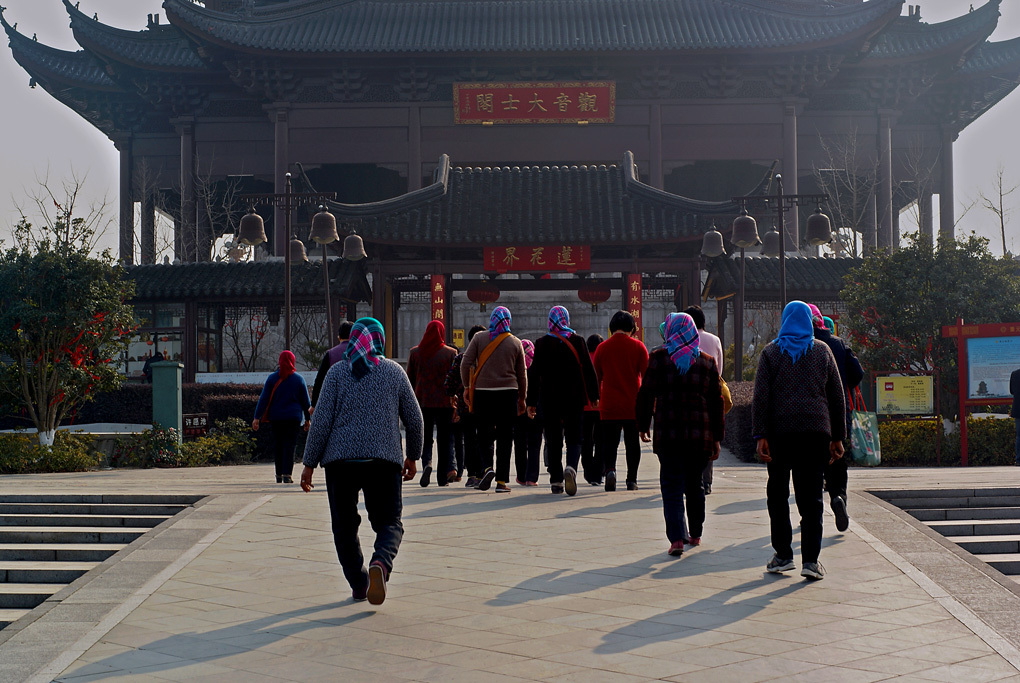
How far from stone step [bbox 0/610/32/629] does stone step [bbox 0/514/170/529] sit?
1.93 meters

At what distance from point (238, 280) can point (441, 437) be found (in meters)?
14.7

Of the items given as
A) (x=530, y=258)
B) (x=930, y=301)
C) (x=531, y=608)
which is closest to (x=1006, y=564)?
(x=531, y=608)

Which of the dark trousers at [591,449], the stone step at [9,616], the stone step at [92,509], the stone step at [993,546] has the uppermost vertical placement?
the dark trousers at [591,449]

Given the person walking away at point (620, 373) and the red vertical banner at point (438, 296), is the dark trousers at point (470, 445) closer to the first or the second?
the person walking away at point (620, 373)

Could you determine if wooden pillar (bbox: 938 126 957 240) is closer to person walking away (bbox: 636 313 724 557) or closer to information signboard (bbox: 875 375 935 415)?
information signboard (bbox: 875 375 935 415)

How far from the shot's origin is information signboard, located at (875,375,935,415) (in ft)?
44.9

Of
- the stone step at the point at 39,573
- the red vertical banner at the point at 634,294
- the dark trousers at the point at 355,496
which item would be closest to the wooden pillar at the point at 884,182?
the red vertical banner at the point at 634,294

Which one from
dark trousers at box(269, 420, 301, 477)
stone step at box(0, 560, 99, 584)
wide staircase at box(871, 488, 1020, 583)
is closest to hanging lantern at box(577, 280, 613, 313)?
dark trousers at box(269, 420, 301, 477)

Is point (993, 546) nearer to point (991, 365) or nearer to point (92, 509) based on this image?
point (991, 365)

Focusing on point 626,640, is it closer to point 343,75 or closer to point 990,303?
point 990,303

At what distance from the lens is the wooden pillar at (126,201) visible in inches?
1220

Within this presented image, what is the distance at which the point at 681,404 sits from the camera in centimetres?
689

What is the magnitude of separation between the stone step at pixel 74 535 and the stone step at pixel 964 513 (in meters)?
6.02

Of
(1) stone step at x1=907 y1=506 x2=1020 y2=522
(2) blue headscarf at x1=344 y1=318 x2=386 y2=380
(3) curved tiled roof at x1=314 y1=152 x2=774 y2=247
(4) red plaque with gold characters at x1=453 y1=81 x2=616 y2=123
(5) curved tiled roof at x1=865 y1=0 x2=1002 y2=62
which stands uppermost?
(5) curved tiled roof at x1=865 y1=0 x2=1002 y2=62
